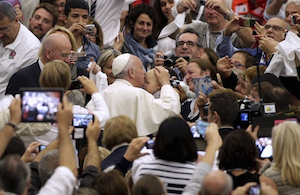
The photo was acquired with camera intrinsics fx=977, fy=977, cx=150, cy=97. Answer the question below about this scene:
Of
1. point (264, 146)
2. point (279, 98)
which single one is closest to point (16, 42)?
point (279, 98)

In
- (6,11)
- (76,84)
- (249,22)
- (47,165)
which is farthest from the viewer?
(6,11)

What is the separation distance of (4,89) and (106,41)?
2.38 meters

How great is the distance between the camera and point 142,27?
1375 centimetres

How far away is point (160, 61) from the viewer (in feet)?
41.9

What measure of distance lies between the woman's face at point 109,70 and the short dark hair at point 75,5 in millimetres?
1386

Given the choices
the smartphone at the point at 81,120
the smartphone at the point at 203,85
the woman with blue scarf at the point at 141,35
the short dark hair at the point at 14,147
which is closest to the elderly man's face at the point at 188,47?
the woman with blue scarf at the point at 141,35

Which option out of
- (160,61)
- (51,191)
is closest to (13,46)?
(160,61)

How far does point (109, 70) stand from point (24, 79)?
4.97 ft

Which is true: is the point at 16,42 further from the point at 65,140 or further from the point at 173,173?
the point at 65,140

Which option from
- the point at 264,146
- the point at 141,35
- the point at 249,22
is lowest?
the point at 264,146

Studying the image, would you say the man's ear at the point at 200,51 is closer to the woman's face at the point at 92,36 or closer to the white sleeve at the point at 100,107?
the woman's face at the point at 92,36

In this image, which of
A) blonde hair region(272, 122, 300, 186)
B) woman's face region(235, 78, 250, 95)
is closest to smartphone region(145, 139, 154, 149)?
A: blonde hair region(272, 122, 300, 186)

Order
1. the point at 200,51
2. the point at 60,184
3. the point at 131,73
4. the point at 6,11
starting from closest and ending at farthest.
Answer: the point at 60,184, the point at 131,73, the point at 6,11, the point at 200,51

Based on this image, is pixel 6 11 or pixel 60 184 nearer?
pixel 60 184
